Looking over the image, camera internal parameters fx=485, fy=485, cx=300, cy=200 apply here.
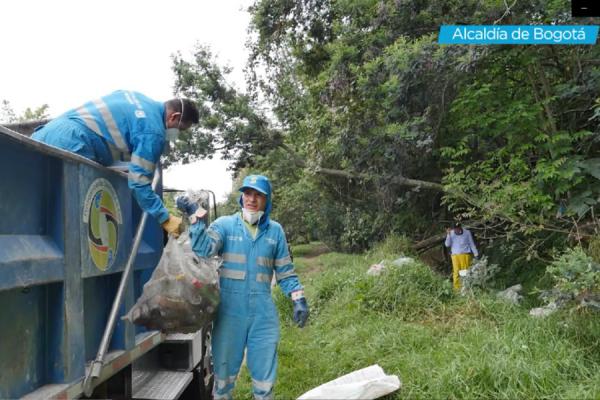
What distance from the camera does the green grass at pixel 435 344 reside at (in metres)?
3.70

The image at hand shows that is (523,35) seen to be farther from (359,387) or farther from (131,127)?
(131,127)

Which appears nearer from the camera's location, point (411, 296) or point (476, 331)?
point (476, 331)

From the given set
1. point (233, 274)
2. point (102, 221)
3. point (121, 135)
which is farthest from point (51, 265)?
point (233, 274)

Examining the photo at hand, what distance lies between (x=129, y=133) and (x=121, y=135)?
0.17ft

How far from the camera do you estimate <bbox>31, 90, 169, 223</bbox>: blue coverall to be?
2.89m

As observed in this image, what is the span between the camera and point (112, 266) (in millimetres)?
2734

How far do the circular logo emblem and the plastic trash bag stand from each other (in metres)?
0.30

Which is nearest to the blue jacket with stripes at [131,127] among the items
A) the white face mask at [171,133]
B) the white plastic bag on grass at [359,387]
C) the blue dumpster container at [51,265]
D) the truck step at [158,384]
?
the white face mask at [171,133]

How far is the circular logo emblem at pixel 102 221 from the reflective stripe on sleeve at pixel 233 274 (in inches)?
30.6

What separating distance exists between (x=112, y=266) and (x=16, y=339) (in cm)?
78

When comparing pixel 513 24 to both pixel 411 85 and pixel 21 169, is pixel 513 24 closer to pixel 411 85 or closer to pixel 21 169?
pixel 411 85

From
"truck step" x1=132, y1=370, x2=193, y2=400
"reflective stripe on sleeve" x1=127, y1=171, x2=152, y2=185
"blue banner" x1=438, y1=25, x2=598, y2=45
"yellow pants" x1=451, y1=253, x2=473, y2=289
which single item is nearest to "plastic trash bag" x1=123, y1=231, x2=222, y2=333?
"reflective stripe on sleeve" x1=127, y1=171, x2=152, y2=185

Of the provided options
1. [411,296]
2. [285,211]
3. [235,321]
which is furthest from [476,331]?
[285,211]

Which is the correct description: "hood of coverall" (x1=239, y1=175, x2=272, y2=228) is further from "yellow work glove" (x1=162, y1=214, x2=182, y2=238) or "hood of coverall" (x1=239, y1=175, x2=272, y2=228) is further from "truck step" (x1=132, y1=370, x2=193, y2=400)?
"truck step" (x1=132, y1=370, x2=193, y2=400)
